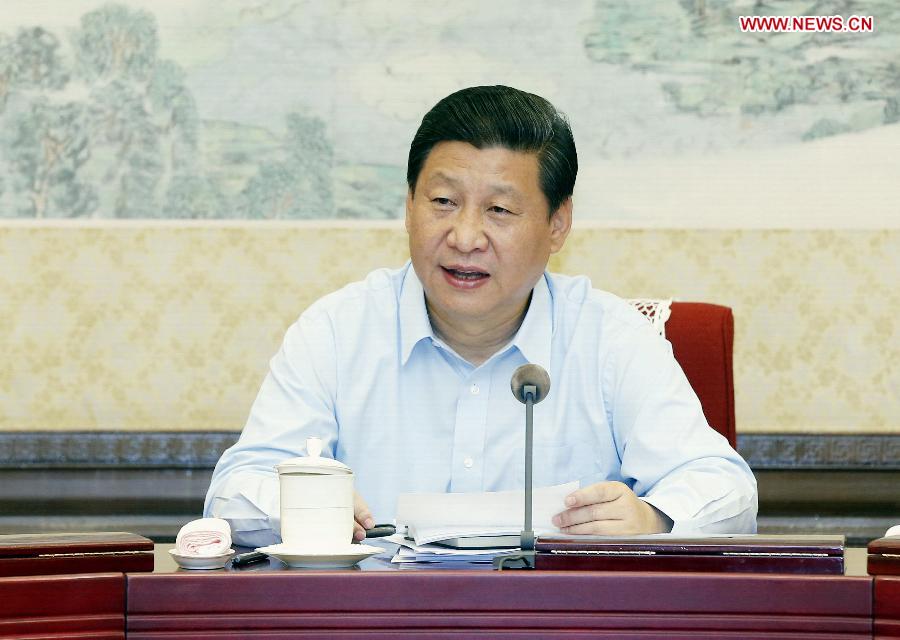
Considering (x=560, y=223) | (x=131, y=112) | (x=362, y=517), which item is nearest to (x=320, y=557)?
(x=362, y=517)

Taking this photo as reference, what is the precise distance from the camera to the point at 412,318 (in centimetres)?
245

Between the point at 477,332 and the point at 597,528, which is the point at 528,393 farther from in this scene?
the point at 477,332

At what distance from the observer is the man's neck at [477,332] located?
2428 mm

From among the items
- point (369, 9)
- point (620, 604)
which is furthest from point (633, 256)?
point (620, 604)

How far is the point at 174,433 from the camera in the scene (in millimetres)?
3646

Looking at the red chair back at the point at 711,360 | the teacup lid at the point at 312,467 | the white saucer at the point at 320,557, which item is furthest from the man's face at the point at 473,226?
the white saucer at the point at 320,557

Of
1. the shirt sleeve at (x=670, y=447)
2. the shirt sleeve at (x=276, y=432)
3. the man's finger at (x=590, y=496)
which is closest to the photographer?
the man's finger at (x=590, y=496)

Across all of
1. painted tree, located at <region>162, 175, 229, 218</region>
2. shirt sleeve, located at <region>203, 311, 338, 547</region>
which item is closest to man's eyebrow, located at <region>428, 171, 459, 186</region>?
shirt sleeve, located at <region>203, 311, 338, 547</region>

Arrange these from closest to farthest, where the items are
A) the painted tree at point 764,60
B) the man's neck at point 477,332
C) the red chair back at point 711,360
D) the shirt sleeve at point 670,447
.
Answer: the shirt sleeve at point 670,447, the man's neck at point 477,332, the red chair back at point 711,360, the painted tree at point 764,60

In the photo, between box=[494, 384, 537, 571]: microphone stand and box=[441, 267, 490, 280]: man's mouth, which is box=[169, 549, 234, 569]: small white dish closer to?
box=[494, 384, 537, 571]: microphone stand

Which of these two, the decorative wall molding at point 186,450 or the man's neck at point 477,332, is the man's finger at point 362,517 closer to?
the man's neck at point 477,332

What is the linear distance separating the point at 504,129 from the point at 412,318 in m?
0.42

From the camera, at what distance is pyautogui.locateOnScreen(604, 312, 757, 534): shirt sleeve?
2.05 metres

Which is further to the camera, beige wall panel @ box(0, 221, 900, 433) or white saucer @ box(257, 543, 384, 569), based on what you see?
beige wall panel @ box(0, 221, 900, 433)
